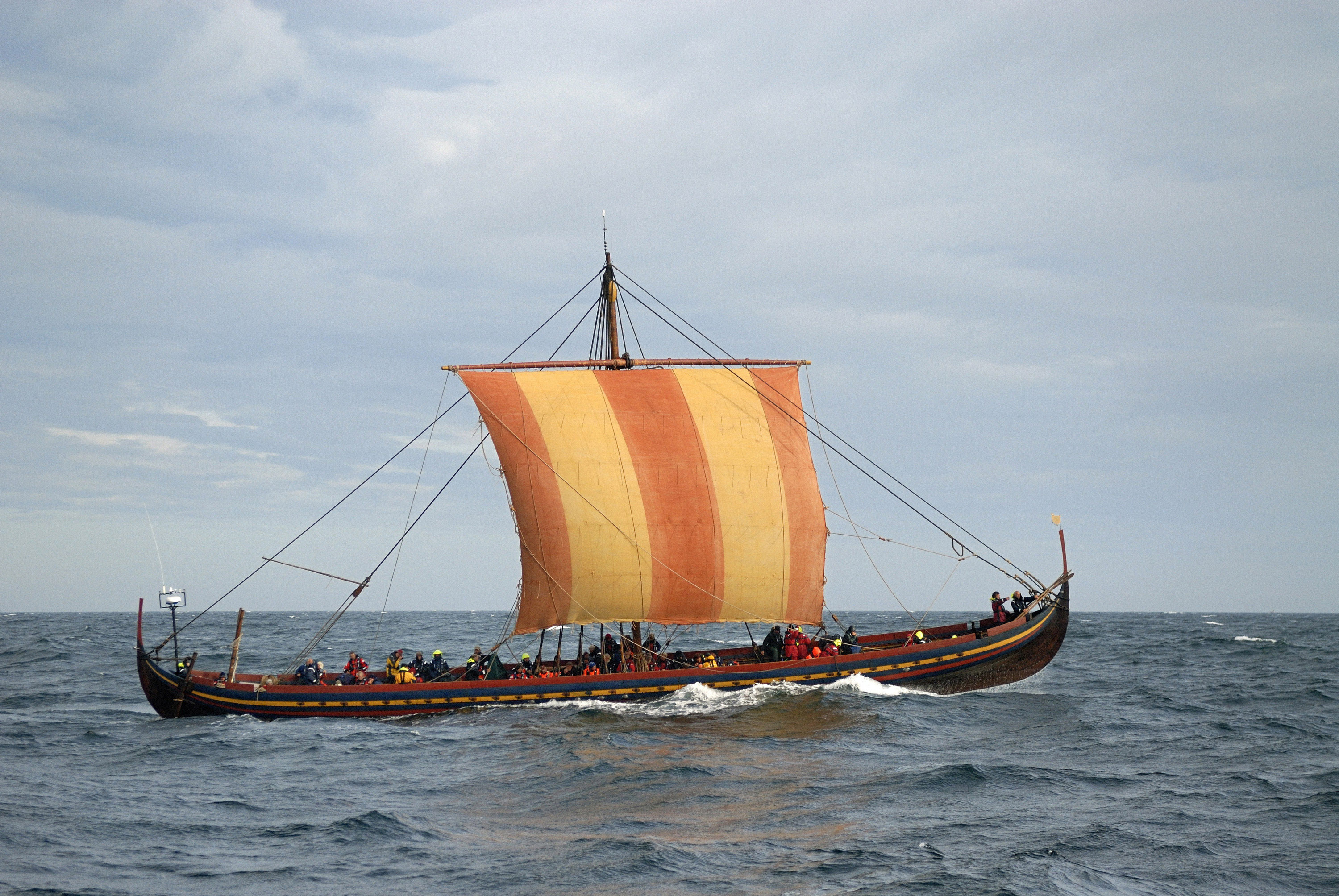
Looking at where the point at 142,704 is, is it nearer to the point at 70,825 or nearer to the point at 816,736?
the point at 70,825

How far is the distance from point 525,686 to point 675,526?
7018 mm

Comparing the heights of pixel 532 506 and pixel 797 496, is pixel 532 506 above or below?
below

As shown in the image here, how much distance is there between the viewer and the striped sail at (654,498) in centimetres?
3281

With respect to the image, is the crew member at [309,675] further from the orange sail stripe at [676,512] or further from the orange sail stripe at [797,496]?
the orange sail stripe at [797,496]

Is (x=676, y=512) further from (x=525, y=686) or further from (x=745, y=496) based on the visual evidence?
(x=525, y=686)

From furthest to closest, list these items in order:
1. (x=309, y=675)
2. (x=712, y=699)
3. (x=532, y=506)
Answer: (x=532, y=506), (x=309, y=675), (x=712, y=699)

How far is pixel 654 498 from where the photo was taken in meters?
33.3

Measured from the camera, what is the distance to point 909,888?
14211 millimetres

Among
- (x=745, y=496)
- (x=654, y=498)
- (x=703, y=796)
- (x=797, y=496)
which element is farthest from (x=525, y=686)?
(x=703, y=796)

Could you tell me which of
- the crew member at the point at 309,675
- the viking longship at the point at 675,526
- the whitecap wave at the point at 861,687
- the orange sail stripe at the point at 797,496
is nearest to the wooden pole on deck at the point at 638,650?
the viking longship at the point at 675,526

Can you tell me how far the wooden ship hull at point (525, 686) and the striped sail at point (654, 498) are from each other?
3099 millimetres

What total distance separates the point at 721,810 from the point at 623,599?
14785mm

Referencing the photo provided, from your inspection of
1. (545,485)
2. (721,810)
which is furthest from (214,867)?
(545,485)

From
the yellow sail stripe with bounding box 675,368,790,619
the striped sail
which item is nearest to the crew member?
the striped sail
